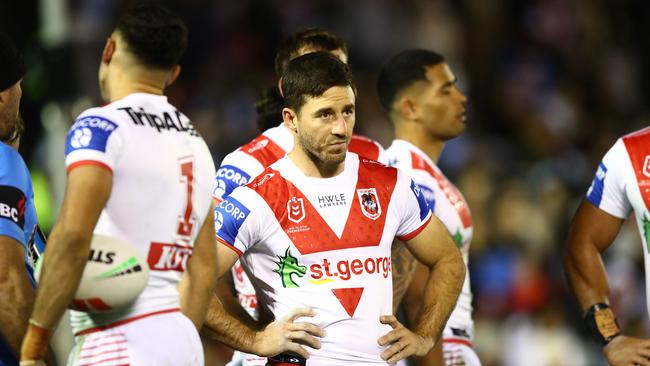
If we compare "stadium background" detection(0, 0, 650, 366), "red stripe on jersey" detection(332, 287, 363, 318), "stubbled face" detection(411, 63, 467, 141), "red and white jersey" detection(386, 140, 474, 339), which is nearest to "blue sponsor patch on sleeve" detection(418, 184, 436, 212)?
"red and white jersey" detection(386, 140, 474, 339)

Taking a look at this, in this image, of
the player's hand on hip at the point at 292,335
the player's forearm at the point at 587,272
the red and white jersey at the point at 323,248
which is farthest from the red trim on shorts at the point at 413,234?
the player's forearm at the point at 587,272

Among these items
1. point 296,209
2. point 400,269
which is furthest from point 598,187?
point 296,209

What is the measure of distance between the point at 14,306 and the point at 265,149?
82.4 inches

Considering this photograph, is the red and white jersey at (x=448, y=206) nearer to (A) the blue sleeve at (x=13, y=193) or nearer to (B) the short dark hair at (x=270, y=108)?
(B) the short dark hair at (x=270, y=108)

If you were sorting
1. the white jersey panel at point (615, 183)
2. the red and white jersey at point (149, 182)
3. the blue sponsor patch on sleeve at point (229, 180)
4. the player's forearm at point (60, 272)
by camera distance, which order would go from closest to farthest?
the player's forearm at point (60, 272)
the red and white jersey at point (149, 182)
the blue sponsor patch on sleeve at point (229, 180)
the white jersey panel at point (615, 183)

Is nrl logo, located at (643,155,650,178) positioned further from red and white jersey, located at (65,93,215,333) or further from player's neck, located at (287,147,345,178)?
red and white jersey, located at (65,93,215,333)

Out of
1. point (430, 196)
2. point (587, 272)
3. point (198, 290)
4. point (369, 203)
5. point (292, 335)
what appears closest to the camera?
point (198, 290)

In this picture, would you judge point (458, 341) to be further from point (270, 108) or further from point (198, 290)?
point (198, 290)

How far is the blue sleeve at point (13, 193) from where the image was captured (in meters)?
5.19

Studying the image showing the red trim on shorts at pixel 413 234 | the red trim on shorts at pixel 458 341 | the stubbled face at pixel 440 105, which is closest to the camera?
the red trim on shorts at pixel 413 234

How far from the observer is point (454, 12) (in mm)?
16719

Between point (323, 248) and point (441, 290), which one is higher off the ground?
point (323, 248)

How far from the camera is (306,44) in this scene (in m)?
6.98

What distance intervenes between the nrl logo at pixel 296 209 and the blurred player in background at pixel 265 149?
→ 2.33 ft
